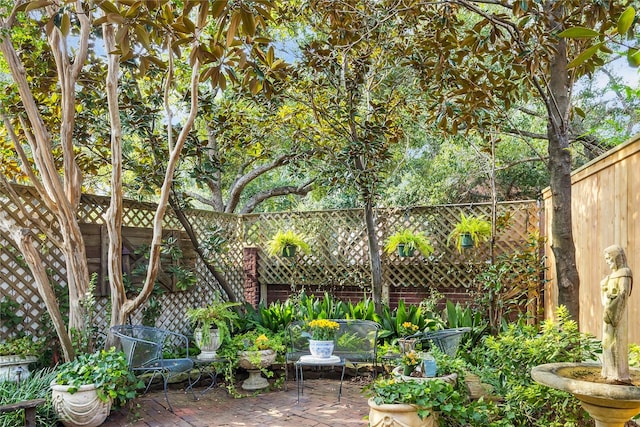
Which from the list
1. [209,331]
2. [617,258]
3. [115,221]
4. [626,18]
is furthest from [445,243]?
[626,18]

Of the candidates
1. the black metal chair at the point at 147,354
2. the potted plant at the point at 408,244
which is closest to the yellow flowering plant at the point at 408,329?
the potted plant at the point at 408,244

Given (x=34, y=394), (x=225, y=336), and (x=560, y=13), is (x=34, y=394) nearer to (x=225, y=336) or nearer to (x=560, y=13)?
(x=225, y=336)

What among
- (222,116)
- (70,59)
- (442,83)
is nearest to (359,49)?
(442,83)

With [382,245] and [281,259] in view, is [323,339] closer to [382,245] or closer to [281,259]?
[382,245]

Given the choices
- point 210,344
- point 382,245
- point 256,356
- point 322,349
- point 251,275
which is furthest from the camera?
point 251,275

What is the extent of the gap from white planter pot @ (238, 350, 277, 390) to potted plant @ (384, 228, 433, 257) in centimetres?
223

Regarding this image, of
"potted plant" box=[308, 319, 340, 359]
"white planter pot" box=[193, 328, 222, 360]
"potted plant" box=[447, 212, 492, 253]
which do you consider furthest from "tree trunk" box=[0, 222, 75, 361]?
"potted plant" box=[447, 212, 492, 253]

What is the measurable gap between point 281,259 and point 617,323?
216 inches

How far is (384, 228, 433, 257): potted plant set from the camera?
6.02 m

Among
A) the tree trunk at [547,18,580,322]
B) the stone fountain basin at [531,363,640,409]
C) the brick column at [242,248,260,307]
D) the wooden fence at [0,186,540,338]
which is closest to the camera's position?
the stone fountain basin at [531,363,640,409]

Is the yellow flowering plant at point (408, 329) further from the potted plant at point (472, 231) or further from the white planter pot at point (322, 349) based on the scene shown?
the potted plant at point (472, 231)

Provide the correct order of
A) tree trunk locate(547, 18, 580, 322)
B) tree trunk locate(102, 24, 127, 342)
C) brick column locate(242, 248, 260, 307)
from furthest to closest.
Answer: brick column locate(242, 248, 260, 307) → tree trunk locate(102, 24, 127, 342) → tree trunk locate(547, 18, 580, 322)

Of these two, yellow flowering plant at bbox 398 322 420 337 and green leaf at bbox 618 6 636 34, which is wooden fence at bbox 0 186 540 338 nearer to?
yellow flowering plant at bbox 398 322 420 337

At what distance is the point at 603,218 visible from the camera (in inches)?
128
